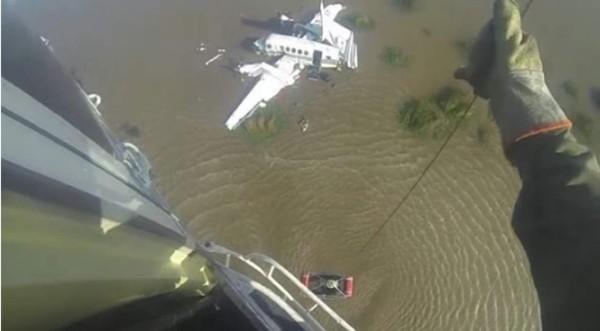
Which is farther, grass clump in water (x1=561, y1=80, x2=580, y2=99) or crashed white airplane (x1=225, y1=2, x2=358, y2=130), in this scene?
grass clump in water (x1=561, y1=80, x2=580, y2=99)

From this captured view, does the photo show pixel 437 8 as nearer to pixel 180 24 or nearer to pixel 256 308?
pixel 180 24

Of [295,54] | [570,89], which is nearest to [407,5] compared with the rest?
[295,54]

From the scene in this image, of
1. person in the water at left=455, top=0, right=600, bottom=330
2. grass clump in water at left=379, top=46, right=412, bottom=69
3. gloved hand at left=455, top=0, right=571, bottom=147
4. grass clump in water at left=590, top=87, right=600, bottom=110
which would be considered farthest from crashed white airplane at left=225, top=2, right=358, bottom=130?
person in the water at left=455, top=0, right=600, bottom=330

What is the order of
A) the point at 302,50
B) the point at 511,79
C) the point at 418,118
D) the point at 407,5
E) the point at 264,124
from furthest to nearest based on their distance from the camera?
the point at 407,5, the point at 418,118, the point at 302,50, the point at 264,124, the point at 511,79

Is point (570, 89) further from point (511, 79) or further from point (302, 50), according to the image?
point (511, 79)

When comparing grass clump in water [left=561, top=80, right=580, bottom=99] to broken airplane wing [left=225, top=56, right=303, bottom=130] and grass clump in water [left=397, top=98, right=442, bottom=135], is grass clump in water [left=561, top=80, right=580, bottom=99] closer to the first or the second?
grass clump in water [left=397, top=98, right=442, bottom=135]

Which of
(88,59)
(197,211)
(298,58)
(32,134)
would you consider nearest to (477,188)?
(298,58)

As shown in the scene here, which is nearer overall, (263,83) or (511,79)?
(511,79)
